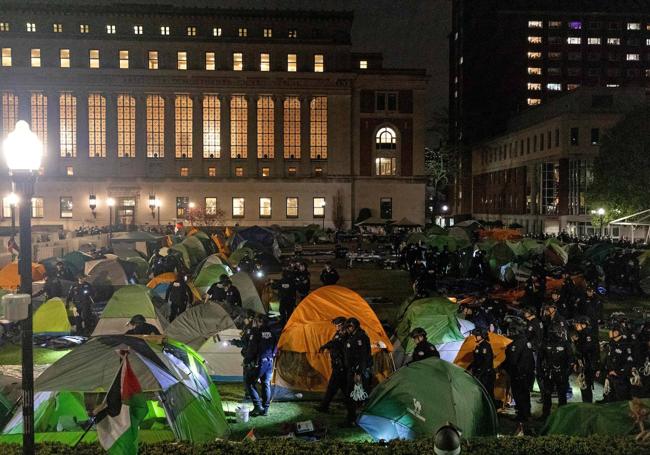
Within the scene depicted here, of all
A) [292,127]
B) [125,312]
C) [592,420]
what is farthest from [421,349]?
[292,127]

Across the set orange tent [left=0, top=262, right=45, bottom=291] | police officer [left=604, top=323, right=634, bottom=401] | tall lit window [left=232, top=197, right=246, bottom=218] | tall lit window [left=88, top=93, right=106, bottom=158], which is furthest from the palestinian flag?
tall lit window [left=88, top=93, right=106, bottom=158]

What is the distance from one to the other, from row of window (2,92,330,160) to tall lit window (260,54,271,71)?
3.02m

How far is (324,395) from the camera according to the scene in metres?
11.6

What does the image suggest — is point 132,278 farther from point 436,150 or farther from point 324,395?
point 436,150

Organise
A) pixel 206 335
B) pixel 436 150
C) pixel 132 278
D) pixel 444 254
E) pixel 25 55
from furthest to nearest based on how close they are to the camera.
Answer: pixel 436 150 → pixel 25 55 → pixel 444 254 → pixel 132 278 → pixel 206 335

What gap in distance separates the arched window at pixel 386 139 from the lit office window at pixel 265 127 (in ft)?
36.9

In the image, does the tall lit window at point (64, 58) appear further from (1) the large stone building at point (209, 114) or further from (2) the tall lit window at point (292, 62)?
(2) the tall lit window at point (292, 62)

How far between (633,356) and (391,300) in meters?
14.1

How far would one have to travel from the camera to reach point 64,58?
223ft

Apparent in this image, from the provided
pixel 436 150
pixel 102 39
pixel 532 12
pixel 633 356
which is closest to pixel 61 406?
pixel 633 356

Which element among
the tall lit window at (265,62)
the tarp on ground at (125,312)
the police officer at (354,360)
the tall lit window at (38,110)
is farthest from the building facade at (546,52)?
the police officer at (354,360)

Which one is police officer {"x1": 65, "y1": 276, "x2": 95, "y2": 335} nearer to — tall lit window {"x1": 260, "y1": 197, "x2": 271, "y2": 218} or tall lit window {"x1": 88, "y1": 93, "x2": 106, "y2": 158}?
tall lit window {"x1": 260, "y1": 197, "x2": 271, "y2": 218}

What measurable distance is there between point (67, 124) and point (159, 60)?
11243 mm

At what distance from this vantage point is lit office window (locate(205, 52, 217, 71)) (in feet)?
227
